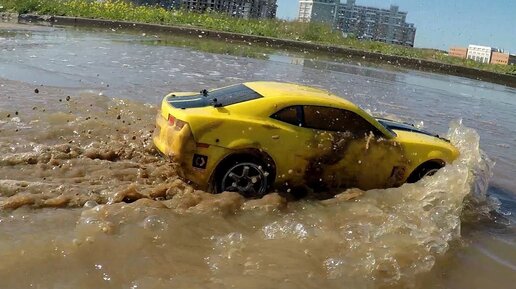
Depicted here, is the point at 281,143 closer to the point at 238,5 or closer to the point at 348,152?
the point at 348,152

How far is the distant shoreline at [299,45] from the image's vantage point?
3378cm

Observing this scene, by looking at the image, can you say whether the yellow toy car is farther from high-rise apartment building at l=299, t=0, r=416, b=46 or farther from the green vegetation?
high-rise apartment building at l=299, t=0, r=416, b=46

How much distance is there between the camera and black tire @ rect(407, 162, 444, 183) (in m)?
7.60

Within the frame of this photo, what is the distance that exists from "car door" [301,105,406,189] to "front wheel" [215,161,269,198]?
65 cm

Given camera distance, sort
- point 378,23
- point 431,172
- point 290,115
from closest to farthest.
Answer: point 290,115 < point 431,172 < point 378,23

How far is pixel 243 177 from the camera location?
22.3ft

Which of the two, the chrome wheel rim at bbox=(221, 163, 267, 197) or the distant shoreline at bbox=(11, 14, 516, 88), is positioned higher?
the distant shoreline at bbox=(11, 14, 516, 88)

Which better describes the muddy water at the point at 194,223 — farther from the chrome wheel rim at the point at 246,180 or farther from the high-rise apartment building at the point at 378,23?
the high-rise apartment building at the point at 378,23

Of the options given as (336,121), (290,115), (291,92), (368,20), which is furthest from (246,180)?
(368,20)

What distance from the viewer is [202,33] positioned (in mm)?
35812

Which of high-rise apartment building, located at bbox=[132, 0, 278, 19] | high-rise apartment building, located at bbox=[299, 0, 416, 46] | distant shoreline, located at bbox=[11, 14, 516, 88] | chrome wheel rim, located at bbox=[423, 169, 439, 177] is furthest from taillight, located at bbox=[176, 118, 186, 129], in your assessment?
high-rise apartment building, located at bbox=[132, 0, 278, 19]

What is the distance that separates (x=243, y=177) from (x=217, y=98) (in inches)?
45.2

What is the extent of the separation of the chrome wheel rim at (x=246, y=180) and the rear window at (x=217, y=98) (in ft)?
2.79

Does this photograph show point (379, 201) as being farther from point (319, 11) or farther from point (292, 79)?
point (319, 11)
